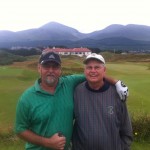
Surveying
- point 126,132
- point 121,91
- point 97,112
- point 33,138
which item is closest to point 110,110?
point 97,112

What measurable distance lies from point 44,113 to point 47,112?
0.03 m

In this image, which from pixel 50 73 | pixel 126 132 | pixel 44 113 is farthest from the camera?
pixel 126 132

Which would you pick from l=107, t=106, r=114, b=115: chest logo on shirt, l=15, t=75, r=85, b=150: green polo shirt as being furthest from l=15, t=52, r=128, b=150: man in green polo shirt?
l=107, t=106, r=114, b=115: chest logo on shirt

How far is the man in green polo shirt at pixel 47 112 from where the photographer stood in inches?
152

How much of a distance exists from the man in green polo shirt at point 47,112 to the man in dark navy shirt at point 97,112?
0.29 ft

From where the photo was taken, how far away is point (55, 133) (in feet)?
12.7

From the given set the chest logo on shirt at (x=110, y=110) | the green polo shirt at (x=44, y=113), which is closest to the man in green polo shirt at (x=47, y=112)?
the green polo shirt at (x=44, y=113)

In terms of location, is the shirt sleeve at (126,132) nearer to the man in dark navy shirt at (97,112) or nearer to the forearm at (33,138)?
the man in dark navy shirt at (97,112)

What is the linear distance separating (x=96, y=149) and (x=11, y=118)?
30.9 feet

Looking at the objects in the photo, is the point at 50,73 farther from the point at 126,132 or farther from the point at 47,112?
the point at 126,132

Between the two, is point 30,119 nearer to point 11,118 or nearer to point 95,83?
point 95,83

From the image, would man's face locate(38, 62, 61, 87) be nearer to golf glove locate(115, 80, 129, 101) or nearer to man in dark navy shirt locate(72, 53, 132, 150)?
man in dark navy shirt locate(72, 53, 132, 150)

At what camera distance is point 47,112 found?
387cm

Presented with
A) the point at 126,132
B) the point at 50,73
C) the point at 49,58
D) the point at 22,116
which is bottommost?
the point at 126,132
